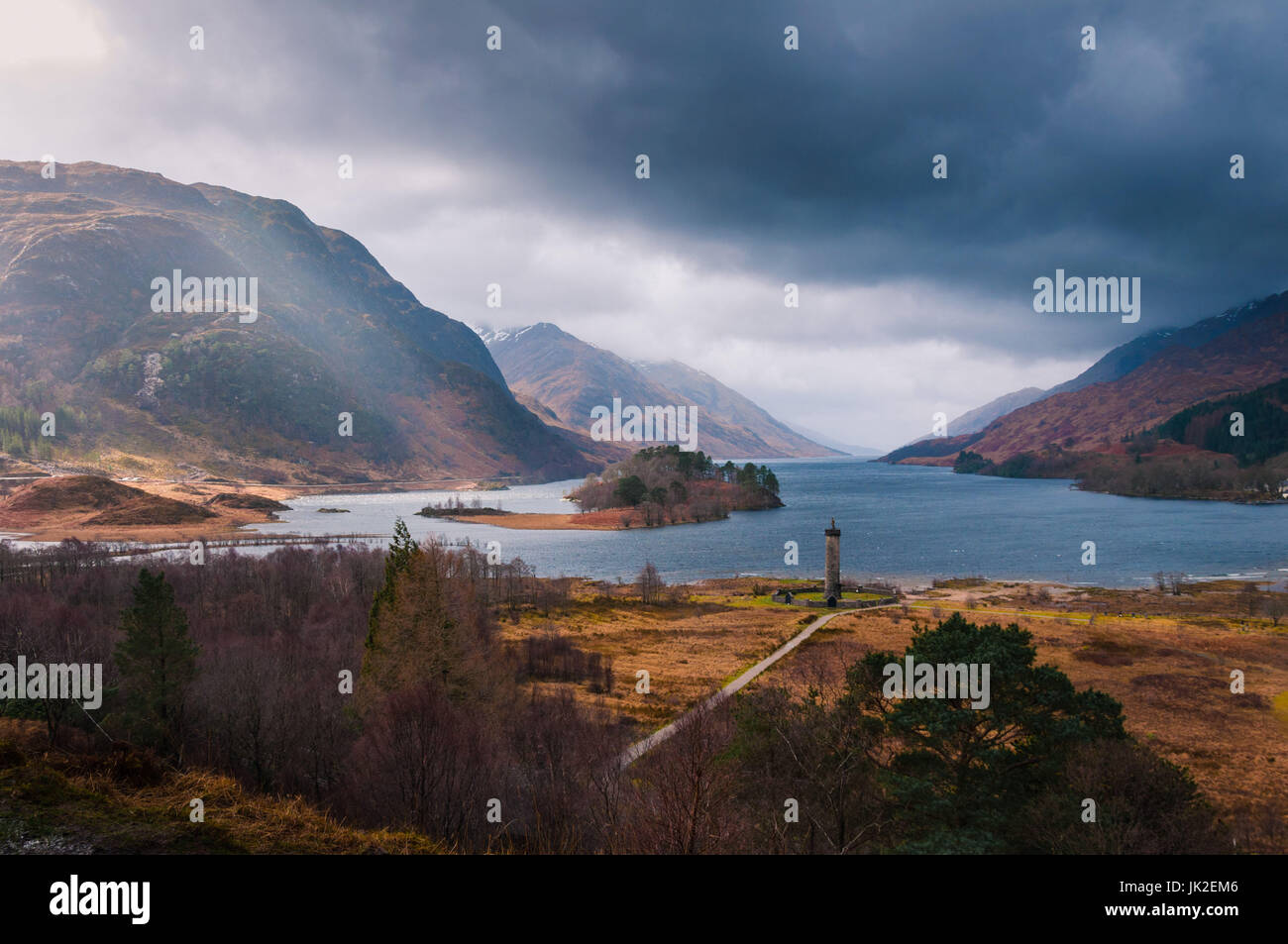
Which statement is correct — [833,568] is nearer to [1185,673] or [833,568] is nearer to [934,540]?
[1185,673]

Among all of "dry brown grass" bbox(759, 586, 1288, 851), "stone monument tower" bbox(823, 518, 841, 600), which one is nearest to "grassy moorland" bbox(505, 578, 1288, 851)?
"dry brown grass" bbox(759, 586, 1288, 851)

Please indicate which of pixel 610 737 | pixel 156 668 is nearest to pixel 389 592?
pixel 156 668

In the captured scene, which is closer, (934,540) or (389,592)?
(389,592)

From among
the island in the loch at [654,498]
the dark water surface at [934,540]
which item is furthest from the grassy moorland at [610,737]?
the island in the loch at [654,498]

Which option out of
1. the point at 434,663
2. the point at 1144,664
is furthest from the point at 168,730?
the point at 1144,664

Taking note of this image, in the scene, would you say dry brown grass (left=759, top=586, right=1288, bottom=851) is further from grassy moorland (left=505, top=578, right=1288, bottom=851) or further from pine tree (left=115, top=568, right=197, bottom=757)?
pine tree (left=115, top=568, right=197, bottom=757)

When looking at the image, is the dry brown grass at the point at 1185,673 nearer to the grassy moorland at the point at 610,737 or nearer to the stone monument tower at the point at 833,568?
the grassy moorland at the point at 610,737
